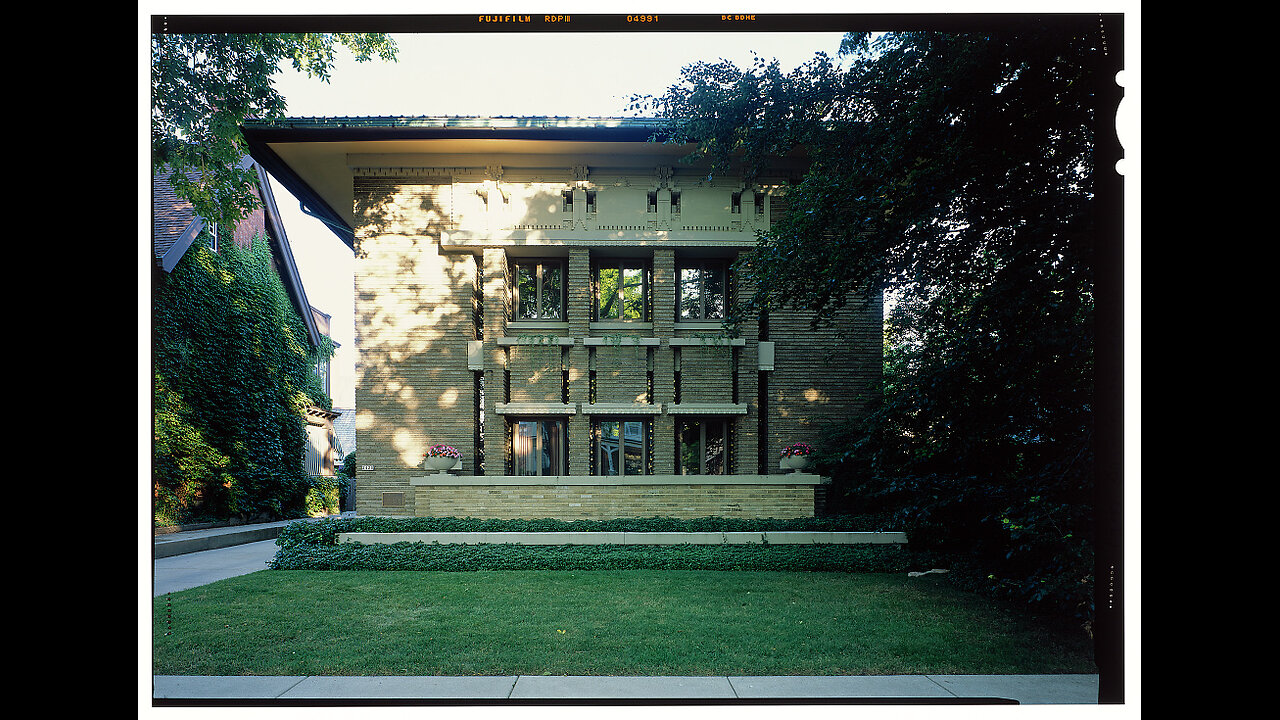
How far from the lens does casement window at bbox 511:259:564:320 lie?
1102 cm

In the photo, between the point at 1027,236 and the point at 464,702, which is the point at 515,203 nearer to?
the point at 1027,236

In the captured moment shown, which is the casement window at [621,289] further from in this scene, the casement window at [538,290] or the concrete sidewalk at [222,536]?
the concrete sidewalk at [222,536]

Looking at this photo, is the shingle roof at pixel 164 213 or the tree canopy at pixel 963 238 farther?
the tree canopy at pixel 963 238

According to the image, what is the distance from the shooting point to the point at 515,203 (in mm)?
10312

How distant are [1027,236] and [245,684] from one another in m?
5.88

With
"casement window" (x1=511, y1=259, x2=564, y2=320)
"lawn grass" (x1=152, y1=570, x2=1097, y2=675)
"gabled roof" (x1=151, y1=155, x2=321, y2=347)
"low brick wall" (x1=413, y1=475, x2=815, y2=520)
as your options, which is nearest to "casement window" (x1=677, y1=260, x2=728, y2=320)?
"casement window" (x1=511, y1=259, x2=564, y2=320)

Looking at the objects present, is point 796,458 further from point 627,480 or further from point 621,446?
point 621,446

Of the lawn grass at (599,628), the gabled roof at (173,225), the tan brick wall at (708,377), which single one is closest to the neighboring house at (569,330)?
the tan brick wall at (708,377)

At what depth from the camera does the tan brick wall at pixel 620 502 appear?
9156 millimetres

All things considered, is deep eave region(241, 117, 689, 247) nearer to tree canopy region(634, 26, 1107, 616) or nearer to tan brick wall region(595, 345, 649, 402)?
tree canopy region(634, 26, 1107, 616)

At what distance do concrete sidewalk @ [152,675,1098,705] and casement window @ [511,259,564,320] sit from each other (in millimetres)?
8006

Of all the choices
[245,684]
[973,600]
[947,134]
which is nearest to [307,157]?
[245,684]

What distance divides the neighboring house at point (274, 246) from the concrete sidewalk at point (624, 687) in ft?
8.37
